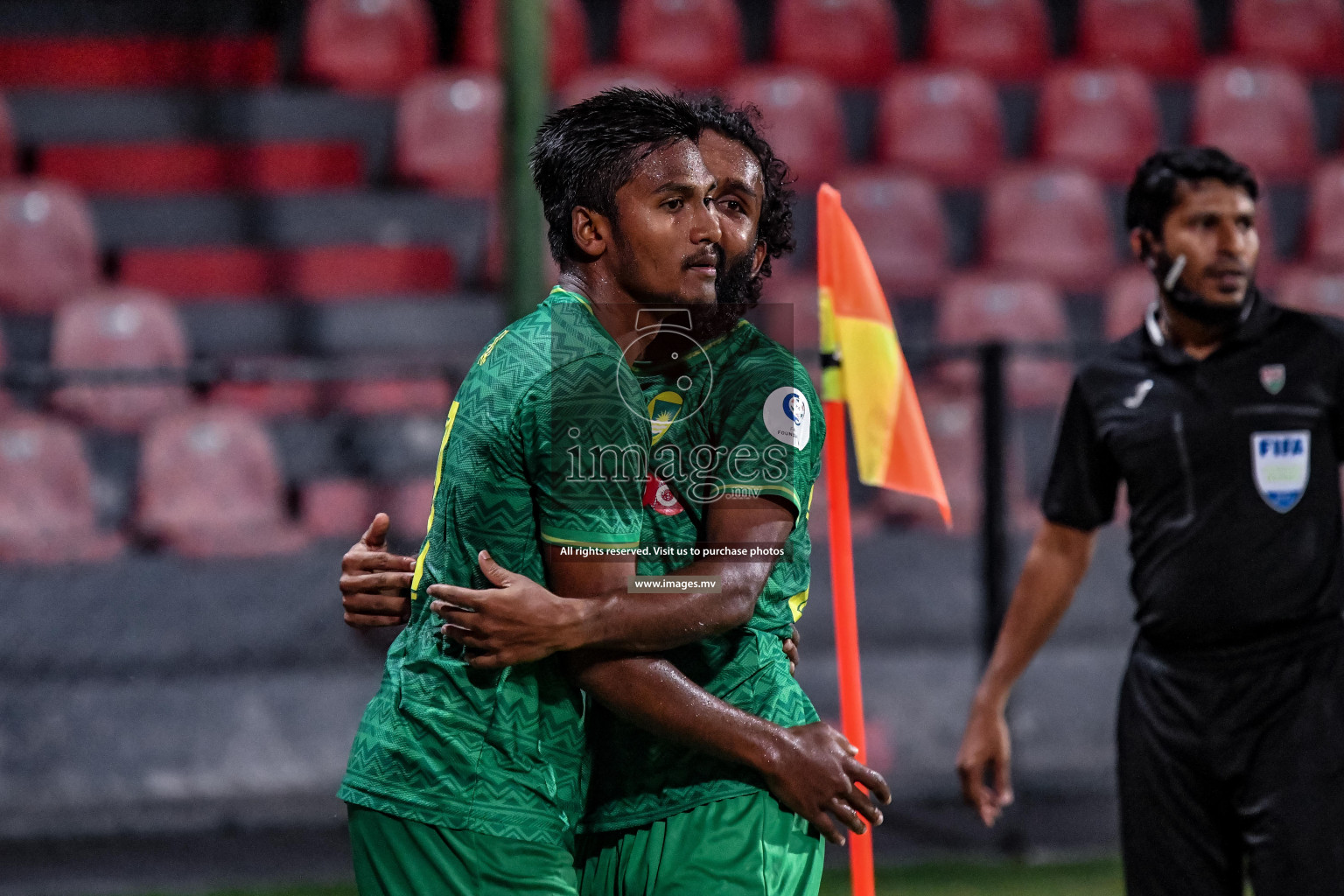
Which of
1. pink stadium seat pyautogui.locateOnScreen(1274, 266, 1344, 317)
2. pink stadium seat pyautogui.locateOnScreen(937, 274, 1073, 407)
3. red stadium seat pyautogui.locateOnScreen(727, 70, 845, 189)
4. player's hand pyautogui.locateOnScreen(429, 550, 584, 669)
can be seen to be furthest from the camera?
red stadium seat pyautogui.locateOnScreen(727, 70, 845, 189)

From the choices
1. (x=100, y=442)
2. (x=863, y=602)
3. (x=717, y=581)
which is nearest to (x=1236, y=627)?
(x=717, y=581)

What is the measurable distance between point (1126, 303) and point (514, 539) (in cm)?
606

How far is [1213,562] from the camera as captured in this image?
3.15 meters

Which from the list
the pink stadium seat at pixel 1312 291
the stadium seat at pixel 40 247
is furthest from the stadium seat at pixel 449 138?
the pink stadium seat at pixel 1312 291

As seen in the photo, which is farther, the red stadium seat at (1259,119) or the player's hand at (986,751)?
the red stadium seat at (1259,119)

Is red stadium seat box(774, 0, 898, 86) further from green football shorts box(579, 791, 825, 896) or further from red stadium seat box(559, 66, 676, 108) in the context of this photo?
green football shorts box(579, 791, 825, 896)

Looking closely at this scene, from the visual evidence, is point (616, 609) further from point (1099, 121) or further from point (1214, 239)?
point (1099, 121)

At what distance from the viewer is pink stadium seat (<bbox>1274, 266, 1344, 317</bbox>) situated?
777cm

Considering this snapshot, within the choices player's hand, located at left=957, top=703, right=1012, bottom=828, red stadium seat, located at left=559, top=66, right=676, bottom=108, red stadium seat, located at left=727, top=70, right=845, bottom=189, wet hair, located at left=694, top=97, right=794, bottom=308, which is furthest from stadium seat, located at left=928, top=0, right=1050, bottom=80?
wet hair, located at left=694, top=97, right=794, bottom=308

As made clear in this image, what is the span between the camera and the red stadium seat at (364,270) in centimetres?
762

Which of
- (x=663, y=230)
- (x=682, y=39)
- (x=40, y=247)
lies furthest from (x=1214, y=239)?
(x=682, y=39)

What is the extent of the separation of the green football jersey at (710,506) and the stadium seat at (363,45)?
6487mm

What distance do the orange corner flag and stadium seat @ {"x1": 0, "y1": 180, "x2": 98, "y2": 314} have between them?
5396 mm

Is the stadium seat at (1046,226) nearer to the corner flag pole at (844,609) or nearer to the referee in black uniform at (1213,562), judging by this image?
the referee in black uniform at (1213,562)
